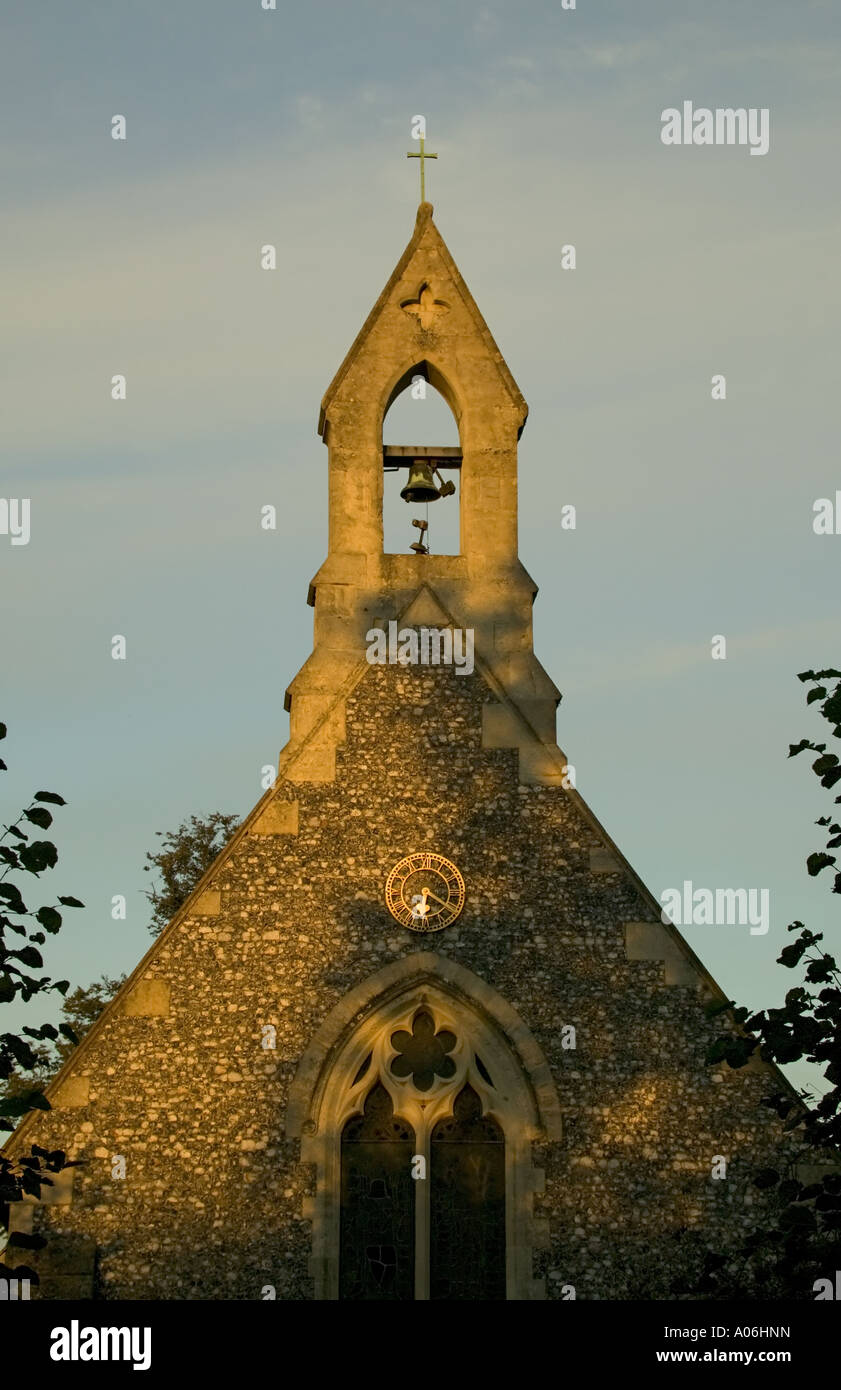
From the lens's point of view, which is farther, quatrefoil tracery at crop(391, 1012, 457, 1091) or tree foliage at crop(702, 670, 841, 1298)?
quatrefoil tracery at crop(391, 1012, 457, 1091)

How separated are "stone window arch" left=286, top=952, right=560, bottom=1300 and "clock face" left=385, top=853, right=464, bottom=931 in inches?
15.4

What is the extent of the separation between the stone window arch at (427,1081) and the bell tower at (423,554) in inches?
100

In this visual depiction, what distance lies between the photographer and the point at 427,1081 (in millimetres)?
23500

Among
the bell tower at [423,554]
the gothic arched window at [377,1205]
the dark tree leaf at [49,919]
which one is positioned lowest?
the gothic arched window at [377,1205]

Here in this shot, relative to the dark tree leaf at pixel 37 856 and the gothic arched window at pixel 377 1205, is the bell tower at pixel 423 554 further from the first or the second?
the dark tree leaf at pixel 37 856

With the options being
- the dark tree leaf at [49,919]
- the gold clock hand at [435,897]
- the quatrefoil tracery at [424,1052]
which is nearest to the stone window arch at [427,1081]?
the quatrefoil tracery at [424,1052]

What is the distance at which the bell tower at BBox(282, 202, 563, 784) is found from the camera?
24.9 meters

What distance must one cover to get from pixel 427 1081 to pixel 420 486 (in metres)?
7.07

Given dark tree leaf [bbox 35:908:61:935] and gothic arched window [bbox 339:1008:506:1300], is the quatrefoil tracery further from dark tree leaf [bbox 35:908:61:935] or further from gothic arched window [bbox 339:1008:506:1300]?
dark tree leaf [bbox 35:908:61:935]

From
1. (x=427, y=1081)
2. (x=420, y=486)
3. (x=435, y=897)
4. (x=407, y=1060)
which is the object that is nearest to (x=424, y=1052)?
(x=407, y=1060)

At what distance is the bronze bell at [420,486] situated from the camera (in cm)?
2666

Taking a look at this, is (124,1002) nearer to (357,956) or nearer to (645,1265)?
(357,956)

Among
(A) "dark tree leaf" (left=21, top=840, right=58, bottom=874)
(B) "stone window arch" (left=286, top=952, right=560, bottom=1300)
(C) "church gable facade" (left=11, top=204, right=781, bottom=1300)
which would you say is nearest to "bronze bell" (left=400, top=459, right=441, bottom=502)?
(C) "church gable facade" (left=11, top=204, right=781, bottom=1300)
